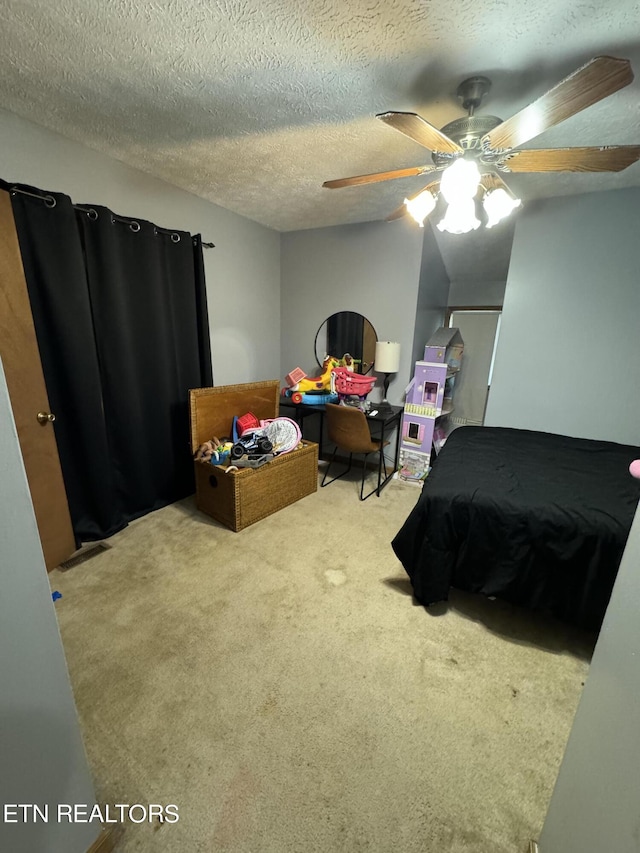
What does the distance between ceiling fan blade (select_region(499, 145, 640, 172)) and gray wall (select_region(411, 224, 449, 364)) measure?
5.29 ft

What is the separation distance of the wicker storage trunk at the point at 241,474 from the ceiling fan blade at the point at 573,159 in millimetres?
2154

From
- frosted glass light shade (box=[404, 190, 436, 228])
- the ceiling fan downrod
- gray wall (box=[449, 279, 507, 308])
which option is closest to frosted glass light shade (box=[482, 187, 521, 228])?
frosted glass light shade (box=[404, 190, 436, 228])

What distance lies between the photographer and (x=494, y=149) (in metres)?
1.37

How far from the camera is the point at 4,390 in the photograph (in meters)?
0.64

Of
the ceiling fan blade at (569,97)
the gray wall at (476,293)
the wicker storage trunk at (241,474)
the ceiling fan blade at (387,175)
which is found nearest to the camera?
the ceiling fan blade at (569,97)

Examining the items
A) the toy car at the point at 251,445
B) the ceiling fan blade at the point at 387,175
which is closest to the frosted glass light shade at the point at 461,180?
the ceiling fan blade at the point at 387,175

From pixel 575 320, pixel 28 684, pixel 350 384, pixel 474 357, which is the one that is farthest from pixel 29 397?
pixel 474 357

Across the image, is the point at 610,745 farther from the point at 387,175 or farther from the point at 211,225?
the point at 211,225

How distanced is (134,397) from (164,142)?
1509 mm

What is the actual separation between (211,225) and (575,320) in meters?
2.98

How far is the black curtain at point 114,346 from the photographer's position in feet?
6.25

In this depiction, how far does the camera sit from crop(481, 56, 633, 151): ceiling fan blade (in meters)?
0.89

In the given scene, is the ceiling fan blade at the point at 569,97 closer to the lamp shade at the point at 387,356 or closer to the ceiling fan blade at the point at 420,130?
the ceiling fan blade at the point at 420,130

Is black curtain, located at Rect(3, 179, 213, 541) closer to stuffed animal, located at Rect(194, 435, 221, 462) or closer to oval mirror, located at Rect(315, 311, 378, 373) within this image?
stuffed animal, located at Rect(194, 435, 221, 462)
